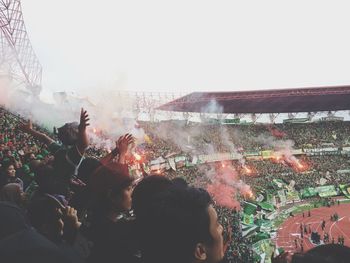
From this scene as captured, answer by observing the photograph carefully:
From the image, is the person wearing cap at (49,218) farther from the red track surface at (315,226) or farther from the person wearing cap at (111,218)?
the red track surface at (315,226)

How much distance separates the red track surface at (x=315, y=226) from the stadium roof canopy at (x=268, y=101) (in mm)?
15017

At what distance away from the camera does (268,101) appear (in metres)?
46.6

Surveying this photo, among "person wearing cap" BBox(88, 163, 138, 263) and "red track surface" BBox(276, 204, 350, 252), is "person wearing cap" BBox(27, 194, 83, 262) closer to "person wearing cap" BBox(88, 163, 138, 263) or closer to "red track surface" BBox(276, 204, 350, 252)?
"person wearing cap" BBox(88, 163, 138, 263)

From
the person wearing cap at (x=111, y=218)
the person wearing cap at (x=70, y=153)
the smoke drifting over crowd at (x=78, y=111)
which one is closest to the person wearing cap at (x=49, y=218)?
the person wearing cap at (x=111, y=218)

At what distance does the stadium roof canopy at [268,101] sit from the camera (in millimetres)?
43625

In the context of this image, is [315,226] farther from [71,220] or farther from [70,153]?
[71,220]

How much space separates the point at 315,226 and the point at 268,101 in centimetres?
2181

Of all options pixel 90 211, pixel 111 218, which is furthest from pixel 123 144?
pixel 111 218

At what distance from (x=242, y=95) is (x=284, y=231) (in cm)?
2226

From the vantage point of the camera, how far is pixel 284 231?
1006 inches

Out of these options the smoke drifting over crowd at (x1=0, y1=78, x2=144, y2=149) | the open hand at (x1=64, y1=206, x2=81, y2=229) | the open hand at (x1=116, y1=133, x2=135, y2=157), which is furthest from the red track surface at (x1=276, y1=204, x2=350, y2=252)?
the open hand at (x1=64, y1=206, x2=81, y2=229)

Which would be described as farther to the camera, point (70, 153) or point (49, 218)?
point (70, 153)

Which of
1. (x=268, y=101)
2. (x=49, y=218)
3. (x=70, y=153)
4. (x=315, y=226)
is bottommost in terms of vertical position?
(x=315, y=226)

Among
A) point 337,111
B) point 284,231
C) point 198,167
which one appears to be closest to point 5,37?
point 198,167
